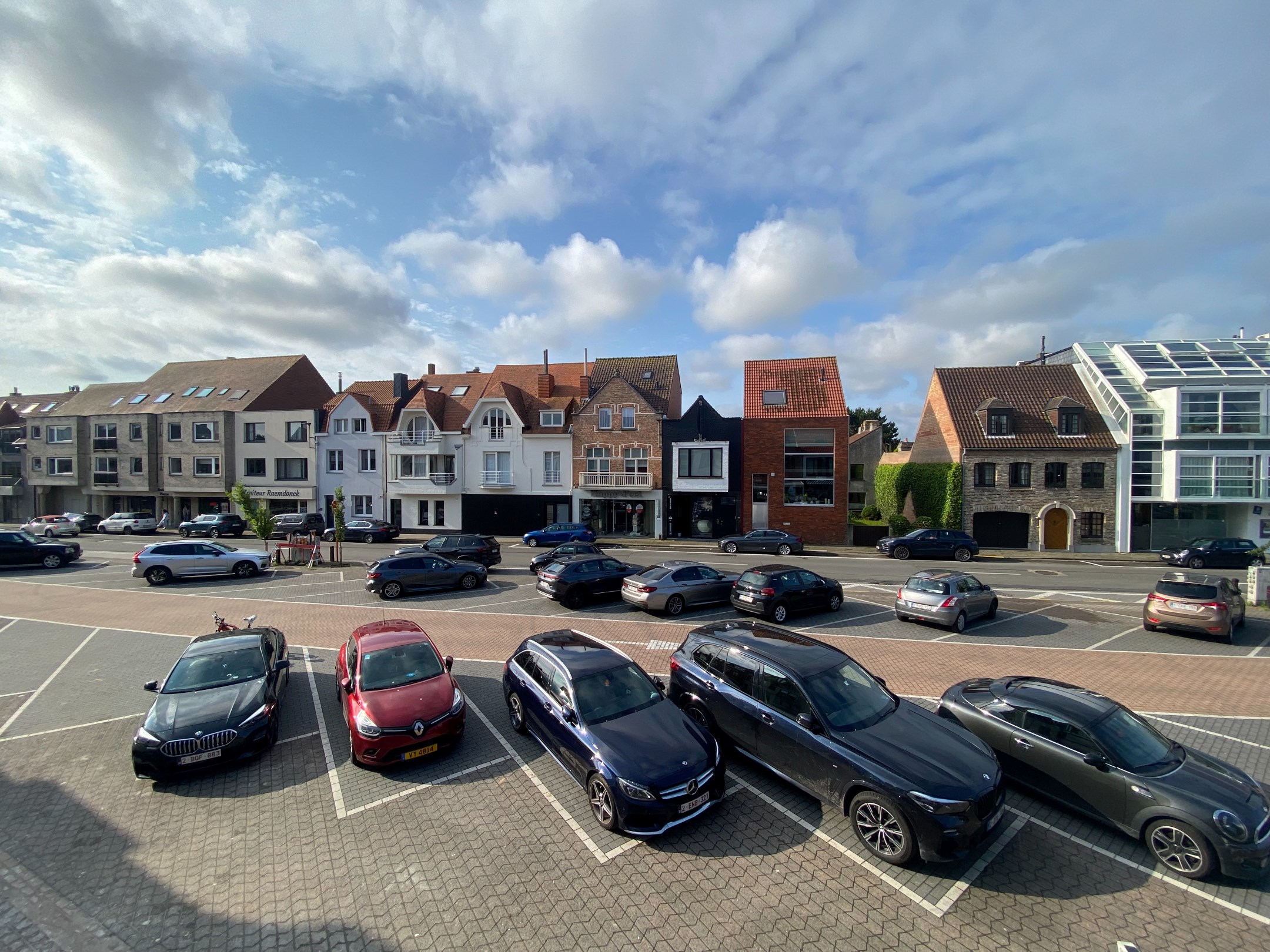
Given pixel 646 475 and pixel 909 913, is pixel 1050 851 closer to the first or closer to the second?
pixel 909 913

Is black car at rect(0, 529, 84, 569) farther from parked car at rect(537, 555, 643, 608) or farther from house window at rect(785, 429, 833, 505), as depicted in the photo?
house window at rect(785, 429, 833, 505)

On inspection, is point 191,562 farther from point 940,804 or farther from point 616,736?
point 940,804

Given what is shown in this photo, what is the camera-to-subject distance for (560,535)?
1181 inches

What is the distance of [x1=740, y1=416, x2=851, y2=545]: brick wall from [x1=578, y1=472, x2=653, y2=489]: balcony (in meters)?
6.00

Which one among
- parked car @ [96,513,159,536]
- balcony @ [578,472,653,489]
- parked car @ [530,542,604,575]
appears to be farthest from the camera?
parked car @ [96,513,159,536]

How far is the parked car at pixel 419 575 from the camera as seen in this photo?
17.9 m

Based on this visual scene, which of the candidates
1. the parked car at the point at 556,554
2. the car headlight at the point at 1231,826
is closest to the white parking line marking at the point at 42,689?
the parked car at the point at 556,554

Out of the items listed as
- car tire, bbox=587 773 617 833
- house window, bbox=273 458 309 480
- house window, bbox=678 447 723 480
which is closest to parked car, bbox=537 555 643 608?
car tire, bbox=587 773 617 833

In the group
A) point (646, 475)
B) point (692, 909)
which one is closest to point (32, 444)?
point (646, 475)

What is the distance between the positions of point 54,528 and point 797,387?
165 ft

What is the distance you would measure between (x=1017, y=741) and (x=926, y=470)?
30615 millimetres

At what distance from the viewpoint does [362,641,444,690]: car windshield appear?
26.0 ft

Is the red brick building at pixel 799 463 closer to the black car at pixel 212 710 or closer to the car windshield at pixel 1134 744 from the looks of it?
the car windshield at pixel 1134 744

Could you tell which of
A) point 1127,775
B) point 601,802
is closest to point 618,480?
point 601,802
